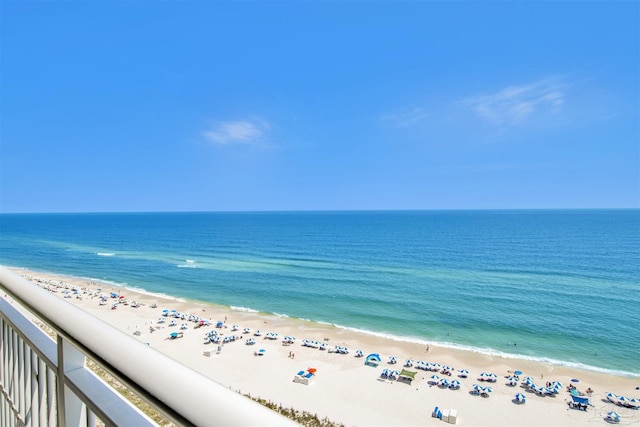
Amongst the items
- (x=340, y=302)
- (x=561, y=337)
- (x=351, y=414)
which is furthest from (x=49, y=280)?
(x=561, y=337)

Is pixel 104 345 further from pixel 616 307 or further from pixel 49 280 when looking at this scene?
pixel 49 280

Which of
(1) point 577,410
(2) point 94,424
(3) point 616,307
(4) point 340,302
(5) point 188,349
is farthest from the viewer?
(4) point 340,302

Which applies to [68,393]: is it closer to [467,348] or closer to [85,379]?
[85,379]

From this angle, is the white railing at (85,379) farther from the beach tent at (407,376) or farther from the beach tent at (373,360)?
the beach tent at (373,360)

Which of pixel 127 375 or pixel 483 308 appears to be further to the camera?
pixel 483 308

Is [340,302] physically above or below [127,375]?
below

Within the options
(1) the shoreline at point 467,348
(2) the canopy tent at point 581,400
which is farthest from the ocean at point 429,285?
(2) the canopy tent at point 581,400

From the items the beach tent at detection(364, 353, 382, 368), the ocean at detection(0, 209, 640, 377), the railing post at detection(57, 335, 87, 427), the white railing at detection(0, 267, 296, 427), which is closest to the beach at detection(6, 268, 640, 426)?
the beach tent at detection(364, 353, 382, 368)

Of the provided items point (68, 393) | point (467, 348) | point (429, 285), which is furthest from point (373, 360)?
point (68, 393)
